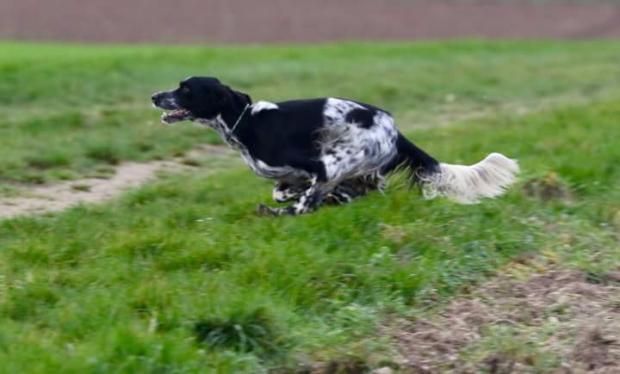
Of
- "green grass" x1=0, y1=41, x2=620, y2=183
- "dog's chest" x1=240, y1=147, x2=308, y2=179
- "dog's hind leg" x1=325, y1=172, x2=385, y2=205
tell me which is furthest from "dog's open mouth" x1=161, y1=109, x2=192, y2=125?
"green grass" x1=0, y1=41, x2=620, y2=183

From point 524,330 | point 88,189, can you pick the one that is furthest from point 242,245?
point 88,189

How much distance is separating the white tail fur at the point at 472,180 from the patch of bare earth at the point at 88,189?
2645mm

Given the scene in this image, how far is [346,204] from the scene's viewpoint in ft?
26.8

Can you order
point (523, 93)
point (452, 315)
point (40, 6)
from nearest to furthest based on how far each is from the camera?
point (452, 315)
point (523, 93)
point (40, 6)

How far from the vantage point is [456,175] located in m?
8.31

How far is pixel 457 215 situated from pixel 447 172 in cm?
60

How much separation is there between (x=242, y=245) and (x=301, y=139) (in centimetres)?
133

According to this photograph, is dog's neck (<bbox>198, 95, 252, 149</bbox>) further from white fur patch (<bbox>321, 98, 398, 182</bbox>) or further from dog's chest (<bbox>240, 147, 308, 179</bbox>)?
white fur patch (<bbox>321, 98, 398, 182</bbox>)

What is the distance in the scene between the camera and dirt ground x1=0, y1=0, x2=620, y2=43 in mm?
25469

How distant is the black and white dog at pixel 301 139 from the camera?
26.3 ft

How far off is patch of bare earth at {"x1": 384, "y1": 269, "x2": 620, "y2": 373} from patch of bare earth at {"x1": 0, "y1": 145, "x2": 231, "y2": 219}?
357 cm

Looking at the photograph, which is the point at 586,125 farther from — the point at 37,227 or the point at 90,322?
the point at 90,322

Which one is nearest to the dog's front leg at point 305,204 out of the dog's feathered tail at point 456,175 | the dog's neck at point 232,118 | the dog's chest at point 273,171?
the dog's chest at point 273,171

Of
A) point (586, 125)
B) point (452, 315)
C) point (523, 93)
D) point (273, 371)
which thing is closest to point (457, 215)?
point (452, 315)
